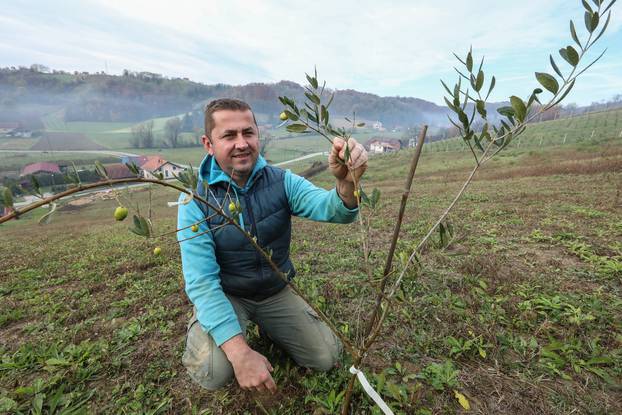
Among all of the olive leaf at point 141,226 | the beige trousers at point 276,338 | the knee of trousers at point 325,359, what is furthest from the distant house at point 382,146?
the olive leaf at point 141,226

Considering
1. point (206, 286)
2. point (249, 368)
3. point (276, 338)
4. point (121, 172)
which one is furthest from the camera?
point (276, 338)

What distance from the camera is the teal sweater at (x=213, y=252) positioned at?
214 cm

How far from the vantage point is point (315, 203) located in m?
2.49

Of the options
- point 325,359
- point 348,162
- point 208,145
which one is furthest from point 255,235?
point 348,162

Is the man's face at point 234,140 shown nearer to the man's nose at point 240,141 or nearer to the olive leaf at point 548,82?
the man's nose at point 240,141

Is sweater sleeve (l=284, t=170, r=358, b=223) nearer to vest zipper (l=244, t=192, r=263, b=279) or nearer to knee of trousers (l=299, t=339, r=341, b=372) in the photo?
vest zipper (l=244, t=192, r=263, b=279)

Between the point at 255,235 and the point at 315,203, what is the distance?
56 cm

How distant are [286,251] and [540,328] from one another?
7.92 feet

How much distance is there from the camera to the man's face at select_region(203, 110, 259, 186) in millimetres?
2436

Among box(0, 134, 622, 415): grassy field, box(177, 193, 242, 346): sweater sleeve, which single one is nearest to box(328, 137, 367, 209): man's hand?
box(0, 134, 622, 415): grassy field

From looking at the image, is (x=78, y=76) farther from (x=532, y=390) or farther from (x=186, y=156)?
(x=532, y=390)

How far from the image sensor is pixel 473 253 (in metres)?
4.46

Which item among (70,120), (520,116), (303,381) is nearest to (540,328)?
(303,381)

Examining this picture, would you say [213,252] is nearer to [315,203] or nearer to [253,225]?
[253,225]
